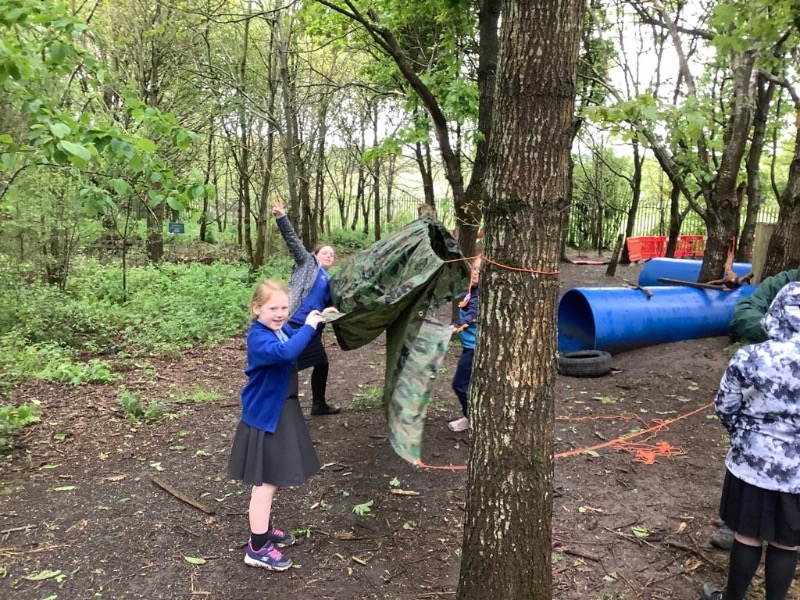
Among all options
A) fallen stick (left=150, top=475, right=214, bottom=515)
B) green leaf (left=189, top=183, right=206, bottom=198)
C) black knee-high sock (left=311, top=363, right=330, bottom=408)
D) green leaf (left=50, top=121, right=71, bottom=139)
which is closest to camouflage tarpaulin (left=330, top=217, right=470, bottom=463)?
black knee-high sock (left=311, top=363, right=330, bottom=408)

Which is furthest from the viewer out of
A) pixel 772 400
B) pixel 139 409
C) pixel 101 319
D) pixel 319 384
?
pixel 101 319

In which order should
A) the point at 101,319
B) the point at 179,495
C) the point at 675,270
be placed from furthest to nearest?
the point at 675,270
the point at 101,319
the point at 179,495

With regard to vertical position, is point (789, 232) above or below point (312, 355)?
above

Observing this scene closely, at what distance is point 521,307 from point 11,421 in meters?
4.72

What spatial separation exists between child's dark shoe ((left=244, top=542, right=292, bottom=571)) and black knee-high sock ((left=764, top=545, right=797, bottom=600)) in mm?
2297

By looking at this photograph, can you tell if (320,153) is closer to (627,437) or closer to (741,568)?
(627,437)

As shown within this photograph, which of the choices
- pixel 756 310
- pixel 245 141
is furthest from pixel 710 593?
pixel 245 141

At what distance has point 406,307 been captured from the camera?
3.94m

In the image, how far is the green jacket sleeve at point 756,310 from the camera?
3.38 metres

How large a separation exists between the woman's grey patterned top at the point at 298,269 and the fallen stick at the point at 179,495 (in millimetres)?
1544

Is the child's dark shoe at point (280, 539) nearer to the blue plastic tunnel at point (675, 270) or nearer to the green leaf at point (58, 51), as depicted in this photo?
the green leaf at point (58, 51)

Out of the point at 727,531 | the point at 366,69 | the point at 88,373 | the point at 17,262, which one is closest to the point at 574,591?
the point at 727,531

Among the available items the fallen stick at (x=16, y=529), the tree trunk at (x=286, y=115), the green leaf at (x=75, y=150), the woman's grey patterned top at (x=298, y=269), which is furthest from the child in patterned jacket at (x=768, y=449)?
the tree trunk at (x=286, y=115)

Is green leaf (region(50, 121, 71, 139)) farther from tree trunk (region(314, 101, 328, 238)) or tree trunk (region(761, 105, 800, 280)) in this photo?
tree trunk (region(314, 101, 328, 238))
